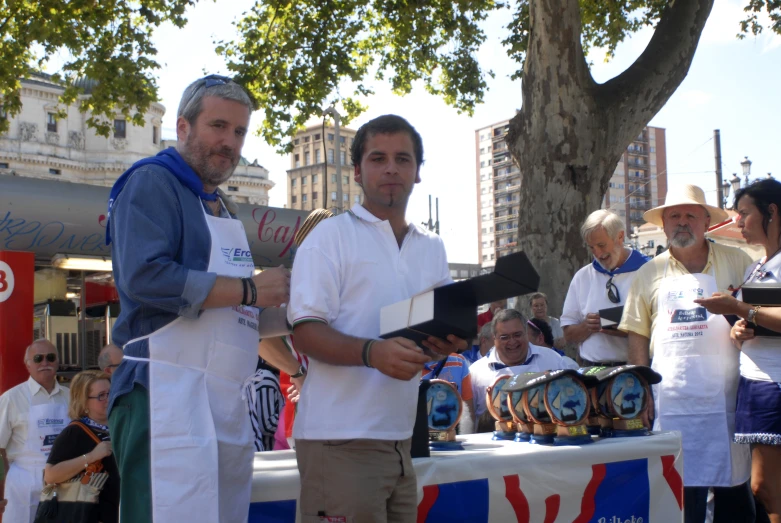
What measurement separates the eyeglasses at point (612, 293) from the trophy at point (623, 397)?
129 centimetres

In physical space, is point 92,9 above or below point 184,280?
above

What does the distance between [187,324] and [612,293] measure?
3.49 metres

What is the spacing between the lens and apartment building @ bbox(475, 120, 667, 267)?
11800 cm

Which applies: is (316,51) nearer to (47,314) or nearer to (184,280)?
(47,314)

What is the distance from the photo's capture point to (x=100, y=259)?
956 cm

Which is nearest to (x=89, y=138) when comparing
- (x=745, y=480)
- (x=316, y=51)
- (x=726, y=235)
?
(x=316, y=51)

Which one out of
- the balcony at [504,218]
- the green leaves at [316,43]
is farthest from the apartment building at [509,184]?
the green leaves at [316,43]

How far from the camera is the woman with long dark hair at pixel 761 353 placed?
381cm

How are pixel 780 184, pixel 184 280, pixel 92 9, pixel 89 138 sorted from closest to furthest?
pixel 184 280
pixel 780 184
pixel 92 9
pixel 89 138

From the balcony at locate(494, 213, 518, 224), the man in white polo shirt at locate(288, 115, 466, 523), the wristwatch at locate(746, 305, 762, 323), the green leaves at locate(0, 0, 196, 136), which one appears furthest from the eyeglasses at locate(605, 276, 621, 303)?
the balcony at locate(494, 213, 518, 224)

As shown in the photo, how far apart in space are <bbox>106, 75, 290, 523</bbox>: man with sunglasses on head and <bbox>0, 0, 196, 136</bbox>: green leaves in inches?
399

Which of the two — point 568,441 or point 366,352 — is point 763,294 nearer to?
point 568,441

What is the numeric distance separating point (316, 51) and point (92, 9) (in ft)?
11.5

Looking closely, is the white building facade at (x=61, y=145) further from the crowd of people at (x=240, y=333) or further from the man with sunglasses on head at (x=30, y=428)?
the crowd of people at (x=240, y=333)
